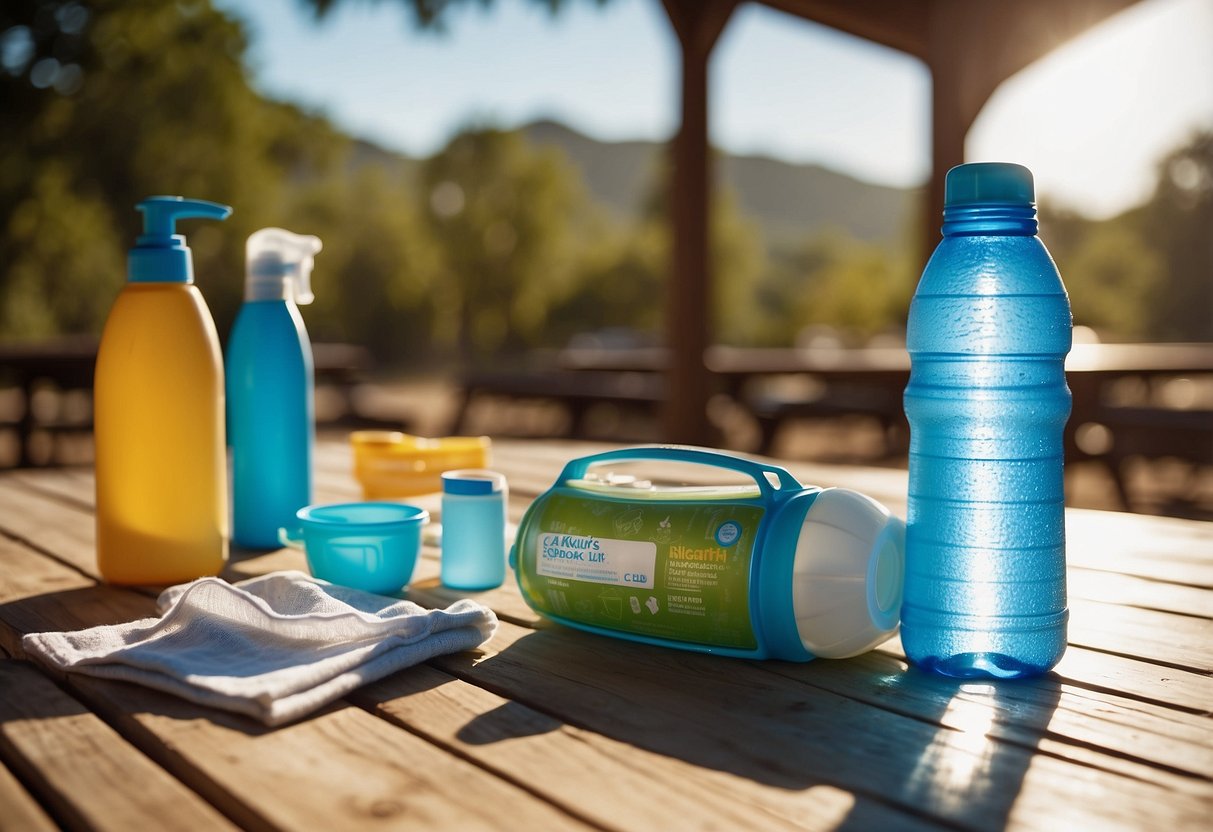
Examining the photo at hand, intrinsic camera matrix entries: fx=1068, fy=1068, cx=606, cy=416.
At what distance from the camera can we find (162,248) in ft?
3.47

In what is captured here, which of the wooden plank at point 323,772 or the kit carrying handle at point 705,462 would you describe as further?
the kit carrying handle at point 705,462

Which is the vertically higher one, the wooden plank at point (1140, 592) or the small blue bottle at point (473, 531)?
the small blue bottle at point (473, 531)

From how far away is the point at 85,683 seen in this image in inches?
29.9

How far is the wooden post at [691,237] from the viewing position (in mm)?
4395

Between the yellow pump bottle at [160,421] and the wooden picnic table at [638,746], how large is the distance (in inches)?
4.4

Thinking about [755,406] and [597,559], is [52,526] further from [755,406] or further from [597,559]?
[755,406]

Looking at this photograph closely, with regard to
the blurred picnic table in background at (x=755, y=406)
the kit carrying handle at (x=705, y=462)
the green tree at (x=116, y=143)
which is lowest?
the blurred picnic table in background at (x=755, y=406)

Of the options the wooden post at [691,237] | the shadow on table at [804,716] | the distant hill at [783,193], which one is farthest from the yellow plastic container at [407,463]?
the distant hill at [783,193]

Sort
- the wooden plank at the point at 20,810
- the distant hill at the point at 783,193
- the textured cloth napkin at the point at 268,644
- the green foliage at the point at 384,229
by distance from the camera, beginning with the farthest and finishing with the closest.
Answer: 1. the distant hill at the point at 783,193
2. the green foliage at the point at 384,229
3. the textured cloth napkin at the point at 268,644
4. the wooden plank at the point at 20,810

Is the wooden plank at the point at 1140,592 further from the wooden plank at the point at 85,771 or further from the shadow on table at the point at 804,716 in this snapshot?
the wooden plank at the point at 85,771

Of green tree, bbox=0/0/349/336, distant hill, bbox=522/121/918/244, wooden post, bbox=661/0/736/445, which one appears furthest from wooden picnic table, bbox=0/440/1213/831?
distant hill, bbox=522/121/918/244

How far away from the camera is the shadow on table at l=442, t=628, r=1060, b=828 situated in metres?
0.59

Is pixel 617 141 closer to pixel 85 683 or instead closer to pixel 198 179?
pixel 198 179

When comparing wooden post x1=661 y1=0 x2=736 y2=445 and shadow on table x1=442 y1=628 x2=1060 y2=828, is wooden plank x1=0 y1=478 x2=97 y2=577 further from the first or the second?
wooden post x1=661 y1=0 x2=736 y2=445
